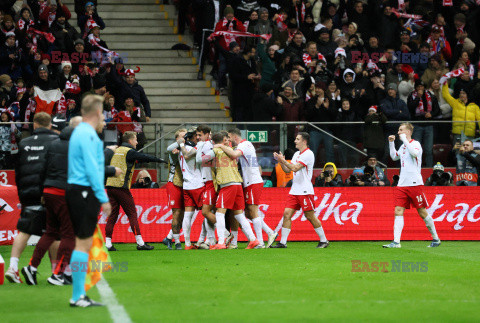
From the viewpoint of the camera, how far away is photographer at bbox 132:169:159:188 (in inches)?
715

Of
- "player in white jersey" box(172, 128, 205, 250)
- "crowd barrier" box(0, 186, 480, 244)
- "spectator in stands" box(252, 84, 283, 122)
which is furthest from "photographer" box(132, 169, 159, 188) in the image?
"spectator in stands" box(252, 84, 283, 122)

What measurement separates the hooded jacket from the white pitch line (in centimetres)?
1157

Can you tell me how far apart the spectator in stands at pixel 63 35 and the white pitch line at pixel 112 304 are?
484 inches

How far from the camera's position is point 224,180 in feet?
50.8

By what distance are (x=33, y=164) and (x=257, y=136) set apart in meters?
8.54

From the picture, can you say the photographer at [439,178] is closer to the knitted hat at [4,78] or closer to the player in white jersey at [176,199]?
the player in white jersey at [176,199]

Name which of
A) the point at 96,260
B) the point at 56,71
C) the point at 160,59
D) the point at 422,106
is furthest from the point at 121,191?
the point at 160,59

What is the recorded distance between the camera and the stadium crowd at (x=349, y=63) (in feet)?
65.6

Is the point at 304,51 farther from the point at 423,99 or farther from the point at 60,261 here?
the point at 60,261

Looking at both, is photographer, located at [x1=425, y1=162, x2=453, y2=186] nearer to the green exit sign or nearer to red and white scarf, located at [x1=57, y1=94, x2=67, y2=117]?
the green exit sign

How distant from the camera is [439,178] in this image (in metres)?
18.4

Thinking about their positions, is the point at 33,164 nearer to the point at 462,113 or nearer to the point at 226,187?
the point at 226,187

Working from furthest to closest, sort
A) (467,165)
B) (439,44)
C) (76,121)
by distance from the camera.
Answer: (439,44) < (467,165) < (76,121)

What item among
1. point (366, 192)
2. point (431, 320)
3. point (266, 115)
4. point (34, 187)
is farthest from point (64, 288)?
point (266, 115)
